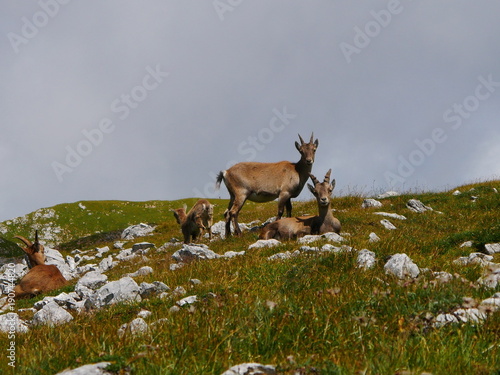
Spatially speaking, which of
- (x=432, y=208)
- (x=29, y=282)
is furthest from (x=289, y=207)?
(x=29, y=282)

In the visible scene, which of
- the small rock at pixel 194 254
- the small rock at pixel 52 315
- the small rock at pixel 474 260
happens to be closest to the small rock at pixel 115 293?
the small rock at pixel 52 315

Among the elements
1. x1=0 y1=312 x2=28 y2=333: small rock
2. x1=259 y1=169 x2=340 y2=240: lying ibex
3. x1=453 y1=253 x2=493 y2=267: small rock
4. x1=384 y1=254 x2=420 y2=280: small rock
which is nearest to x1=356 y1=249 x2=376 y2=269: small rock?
x1=384 y1=254 x2=420 y2=280: small rock

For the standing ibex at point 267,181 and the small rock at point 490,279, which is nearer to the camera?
the small rock at point 490,279

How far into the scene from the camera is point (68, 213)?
2168 inches

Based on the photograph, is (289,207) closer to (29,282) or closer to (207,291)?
(29,282)

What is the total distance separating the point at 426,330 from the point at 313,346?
1046 mm

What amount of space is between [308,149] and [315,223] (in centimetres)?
416

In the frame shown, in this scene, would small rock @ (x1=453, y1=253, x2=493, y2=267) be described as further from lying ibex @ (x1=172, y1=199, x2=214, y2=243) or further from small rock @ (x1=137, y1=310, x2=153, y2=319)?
lying ibex @ (x1=172, y1=199, x2=214, y2=243)

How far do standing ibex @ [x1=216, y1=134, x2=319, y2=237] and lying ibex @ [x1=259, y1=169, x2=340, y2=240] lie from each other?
2.72 m

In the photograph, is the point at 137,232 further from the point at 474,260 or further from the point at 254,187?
the point at 474,260

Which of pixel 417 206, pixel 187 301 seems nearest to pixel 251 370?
pixel 187 301

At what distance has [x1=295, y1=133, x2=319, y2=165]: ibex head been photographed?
17.9 metres

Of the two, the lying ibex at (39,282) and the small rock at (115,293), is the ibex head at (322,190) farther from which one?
the lying ibex at (39,282)

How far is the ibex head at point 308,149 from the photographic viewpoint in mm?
17859
